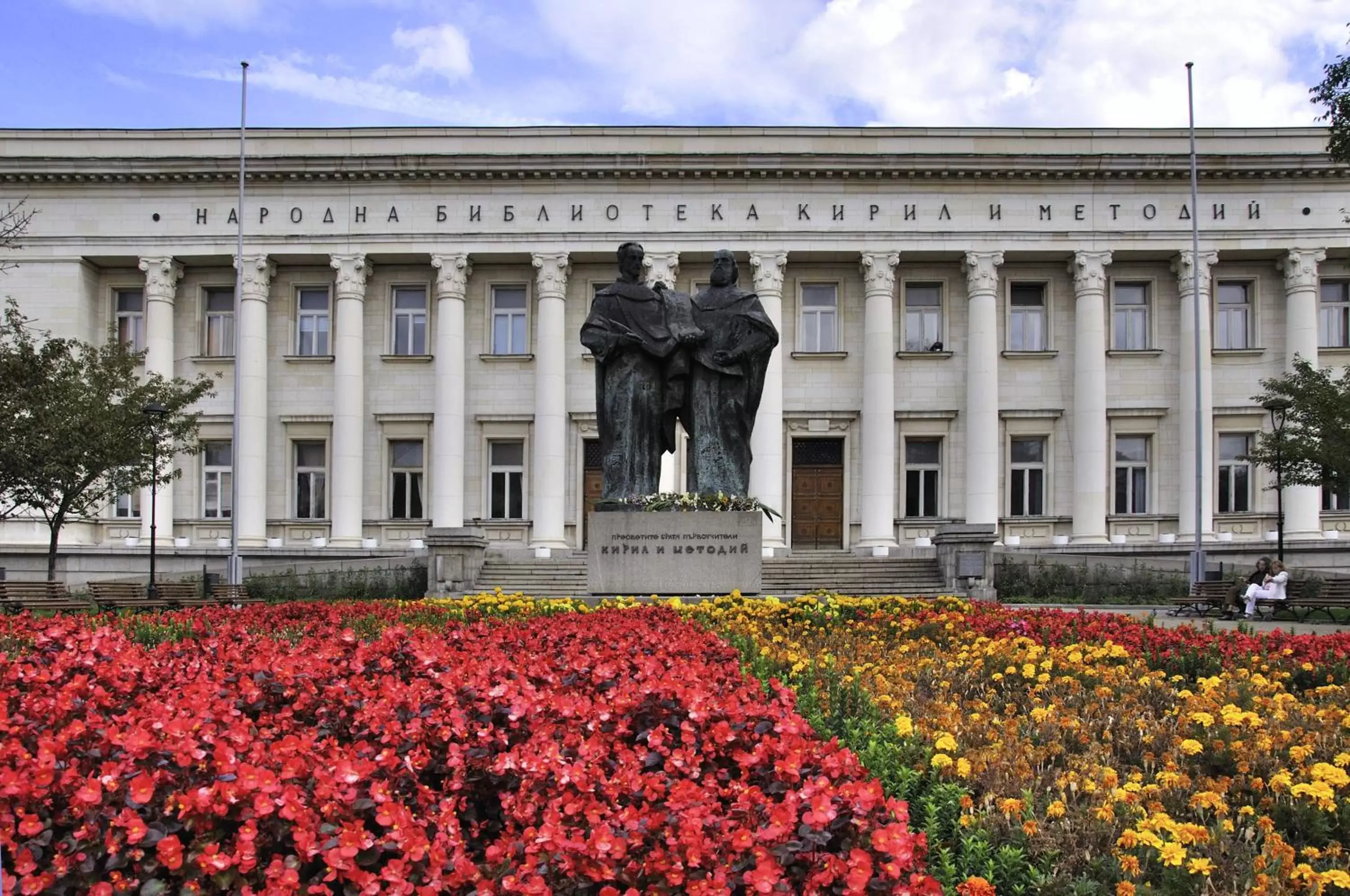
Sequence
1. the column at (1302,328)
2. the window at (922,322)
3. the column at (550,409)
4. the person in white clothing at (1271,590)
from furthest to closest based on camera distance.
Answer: the window at (922,322)
the column at (550,409)
the column at (1302,328)
the person in white clothing at (1271,590)

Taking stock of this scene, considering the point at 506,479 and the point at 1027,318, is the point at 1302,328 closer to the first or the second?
the point at 1027,318

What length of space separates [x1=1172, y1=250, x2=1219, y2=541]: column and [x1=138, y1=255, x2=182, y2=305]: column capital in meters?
32.6

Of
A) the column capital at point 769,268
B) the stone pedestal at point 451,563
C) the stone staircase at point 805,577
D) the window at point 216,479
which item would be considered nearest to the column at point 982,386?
the stone staircase at point 805,577

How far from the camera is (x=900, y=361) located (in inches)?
1432

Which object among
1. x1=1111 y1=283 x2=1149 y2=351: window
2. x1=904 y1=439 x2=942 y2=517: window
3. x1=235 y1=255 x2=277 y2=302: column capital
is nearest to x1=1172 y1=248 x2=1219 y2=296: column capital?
x1=1111 y1=283 x2=1149 y2=351: window

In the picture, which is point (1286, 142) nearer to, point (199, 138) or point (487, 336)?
point (487, 336)

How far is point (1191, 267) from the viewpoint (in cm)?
3494

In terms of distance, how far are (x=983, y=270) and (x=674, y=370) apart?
78.7 feet

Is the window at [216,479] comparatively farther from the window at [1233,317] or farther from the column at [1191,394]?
the window at [1233,317]

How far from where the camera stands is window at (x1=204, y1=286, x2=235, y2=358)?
36.8m

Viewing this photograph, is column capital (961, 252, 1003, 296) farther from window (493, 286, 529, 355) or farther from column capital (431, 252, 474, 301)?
column capital (431, 252, 474, 301)

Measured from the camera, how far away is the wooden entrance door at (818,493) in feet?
120

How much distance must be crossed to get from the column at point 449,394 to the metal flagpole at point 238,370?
5.85 meters

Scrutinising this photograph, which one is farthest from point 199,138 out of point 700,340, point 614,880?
point 614,880
